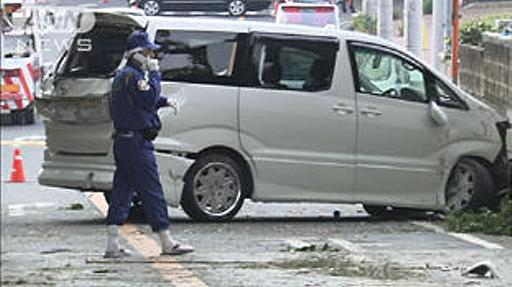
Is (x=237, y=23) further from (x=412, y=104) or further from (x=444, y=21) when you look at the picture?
(x=444, y=21)

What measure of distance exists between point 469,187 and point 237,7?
2270 cm

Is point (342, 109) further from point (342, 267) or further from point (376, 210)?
point (342, 267)

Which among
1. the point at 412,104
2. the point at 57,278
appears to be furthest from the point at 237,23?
the point at 57,278

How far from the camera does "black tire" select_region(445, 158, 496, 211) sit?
14.4m

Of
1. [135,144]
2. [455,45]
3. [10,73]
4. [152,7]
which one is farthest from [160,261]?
[152,7]

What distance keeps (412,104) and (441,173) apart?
0.78 meters

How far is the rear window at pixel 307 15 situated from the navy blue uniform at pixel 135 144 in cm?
1641

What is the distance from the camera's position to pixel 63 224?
14.0 meters

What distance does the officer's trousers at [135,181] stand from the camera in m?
10.7

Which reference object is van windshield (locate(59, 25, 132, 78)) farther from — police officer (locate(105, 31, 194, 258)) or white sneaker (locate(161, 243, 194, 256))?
white sneaker (locate(161, 243, 194, 256))

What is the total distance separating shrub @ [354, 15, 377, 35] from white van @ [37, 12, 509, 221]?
49.7 feet

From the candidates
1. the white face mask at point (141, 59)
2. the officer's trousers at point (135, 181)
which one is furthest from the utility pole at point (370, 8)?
the officer's trousers at point (135, 181)

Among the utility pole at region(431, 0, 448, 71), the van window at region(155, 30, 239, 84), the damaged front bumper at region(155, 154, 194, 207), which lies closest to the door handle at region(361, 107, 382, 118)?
the van window at region(155, 30, 239, 84)

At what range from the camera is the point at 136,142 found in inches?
420
